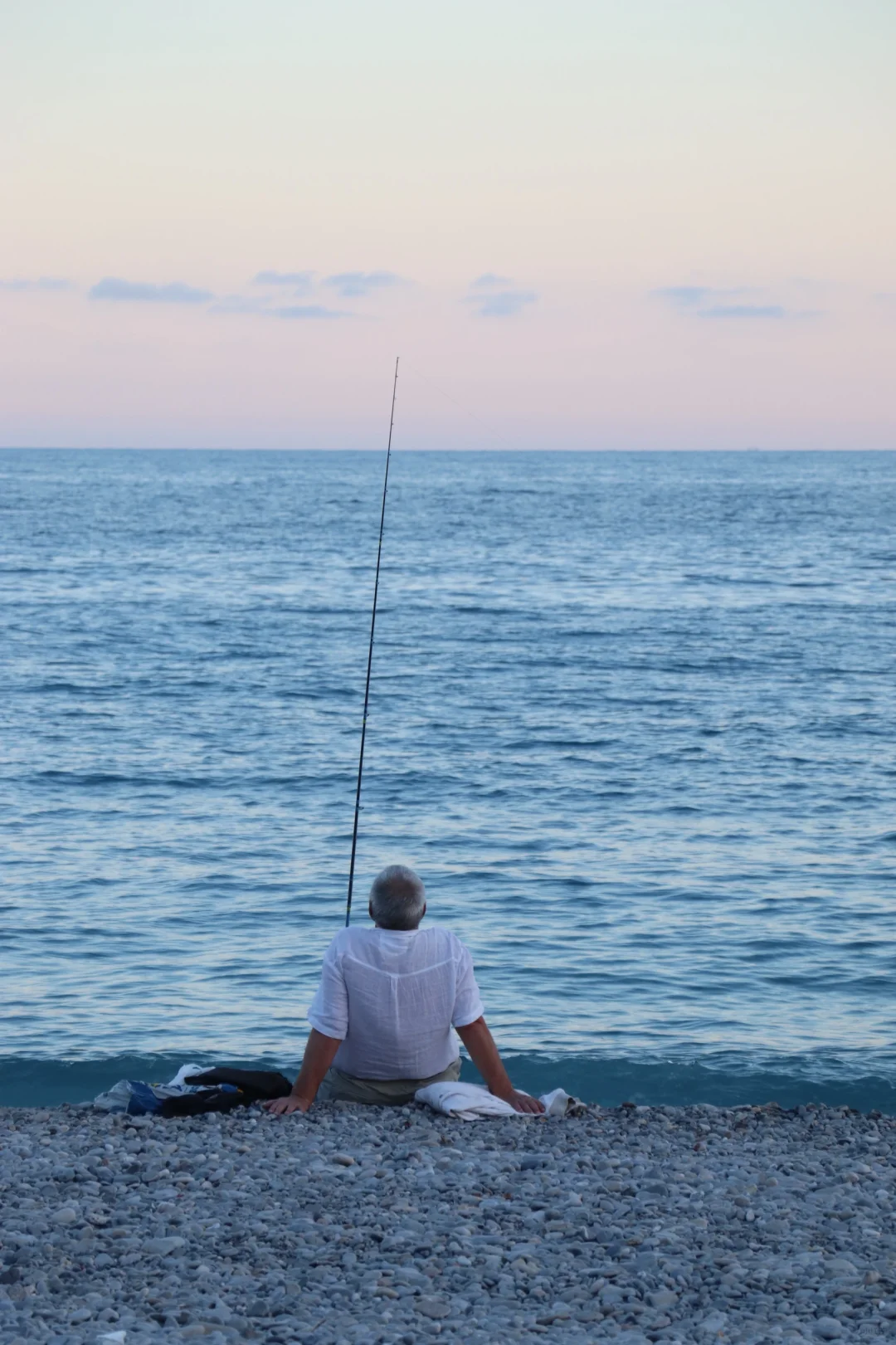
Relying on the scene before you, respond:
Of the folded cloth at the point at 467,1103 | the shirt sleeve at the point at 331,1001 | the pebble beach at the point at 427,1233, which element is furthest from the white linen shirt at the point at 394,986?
the pebble beach at the point at 427,1233

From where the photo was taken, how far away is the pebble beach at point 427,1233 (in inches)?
137

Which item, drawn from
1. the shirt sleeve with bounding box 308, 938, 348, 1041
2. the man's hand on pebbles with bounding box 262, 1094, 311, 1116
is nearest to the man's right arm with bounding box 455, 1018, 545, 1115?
the shirt sleeve with bounding box 308, 938, 348, 1041

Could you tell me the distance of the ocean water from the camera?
24.8 feet

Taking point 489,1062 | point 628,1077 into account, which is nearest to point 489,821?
point 628,1077

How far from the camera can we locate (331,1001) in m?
5.18

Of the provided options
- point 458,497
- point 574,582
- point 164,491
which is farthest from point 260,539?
point 164,491

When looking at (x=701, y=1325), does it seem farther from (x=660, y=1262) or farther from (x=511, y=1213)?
(x=511, y=1213)

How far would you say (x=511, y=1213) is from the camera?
166 inches

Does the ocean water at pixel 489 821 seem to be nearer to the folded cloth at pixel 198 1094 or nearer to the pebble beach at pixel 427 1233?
the folded cloth at pixel 198 1094

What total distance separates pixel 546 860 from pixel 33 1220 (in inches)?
274

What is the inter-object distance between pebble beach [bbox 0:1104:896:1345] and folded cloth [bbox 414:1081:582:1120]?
63 mm

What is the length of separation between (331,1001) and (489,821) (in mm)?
6960

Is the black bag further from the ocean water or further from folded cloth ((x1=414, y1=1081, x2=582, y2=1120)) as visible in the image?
the ocean water

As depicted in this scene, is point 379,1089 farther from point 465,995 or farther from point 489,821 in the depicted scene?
point 489,821
